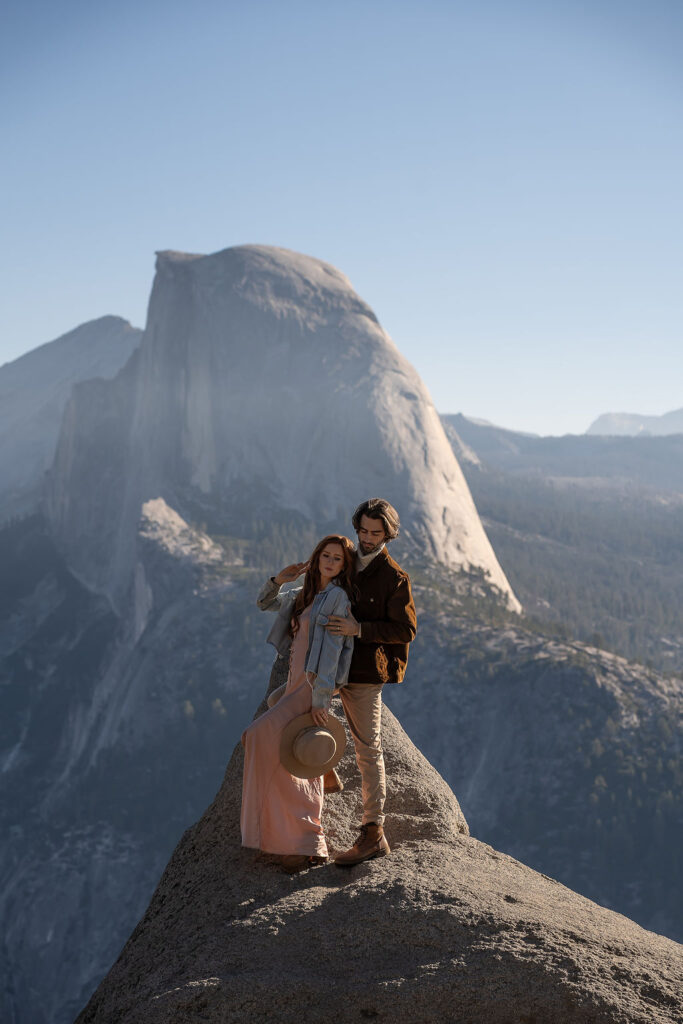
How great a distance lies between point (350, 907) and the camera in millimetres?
5719

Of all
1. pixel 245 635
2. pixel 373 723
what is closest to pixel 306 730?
pixel 373 723

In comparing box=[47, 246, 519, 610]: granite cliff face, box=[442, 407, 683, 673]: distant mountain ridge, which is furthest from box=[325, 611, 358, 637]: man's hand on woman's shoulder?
box=[47, 246, 519, 610]: granite cliff face

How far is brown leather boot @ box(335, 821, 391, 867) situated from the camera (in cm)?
630

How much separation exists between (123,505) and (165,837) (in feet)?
144

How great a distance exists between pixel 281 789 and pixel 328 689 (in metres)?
0.89

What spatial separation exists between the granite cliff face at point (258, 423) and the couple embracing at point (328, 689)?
68711mm

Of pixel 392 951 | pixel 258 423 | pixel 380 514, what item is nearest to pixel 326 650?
pixel 380 514

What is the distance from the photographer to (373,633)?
602cm

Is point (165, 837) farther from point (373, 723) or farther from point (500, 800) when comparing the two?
point (373, 723)

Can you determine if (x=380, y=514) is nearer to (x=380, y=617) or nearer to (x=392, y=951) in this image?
(x=380, y=617)

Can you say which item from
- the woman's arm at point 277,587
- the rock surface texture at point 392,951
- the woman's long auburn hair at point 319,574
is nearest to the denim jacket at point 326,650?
the woman's long auburn hair at point 319,574

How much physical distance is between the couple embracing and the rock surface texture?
1.03 ft

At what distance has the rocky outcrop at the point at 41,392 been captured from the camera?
142125 millimetres

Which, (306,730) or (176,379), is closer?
(306,730)
